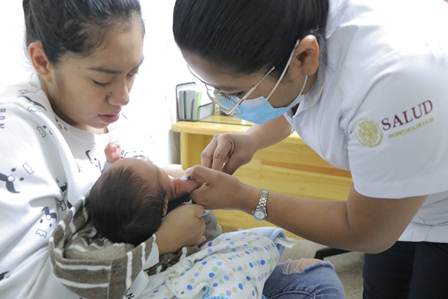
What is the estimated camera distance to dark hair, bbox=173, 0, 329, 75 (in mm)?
813

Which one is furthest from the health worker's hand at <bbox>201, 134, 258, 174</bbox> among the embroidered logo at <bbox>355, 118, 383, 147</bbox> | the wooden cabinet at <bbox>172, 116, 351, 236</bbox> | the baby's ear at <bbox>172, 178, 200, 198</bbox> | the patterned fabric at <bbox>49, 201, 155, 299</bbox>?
the wooden cabinet at <bbox>172, 116, 351, 236</bbox>

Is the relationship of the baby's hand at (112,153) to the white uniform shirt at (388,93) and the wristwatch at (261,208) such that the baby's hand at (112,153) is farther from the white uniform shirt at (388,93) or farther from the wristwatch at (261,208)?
the white uniform shirt at (388,93)

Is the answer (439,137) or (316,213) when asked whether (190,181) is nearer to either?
(316,213)

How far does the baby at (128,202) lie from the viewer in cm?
102

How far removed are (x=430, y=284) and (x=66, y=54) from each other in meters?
1.01

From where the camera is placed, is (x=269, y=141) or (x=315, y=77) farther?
(x=269, y=141)

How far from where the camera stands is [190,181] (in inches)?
44.6

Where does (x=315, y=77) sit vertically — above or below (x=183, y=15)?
below

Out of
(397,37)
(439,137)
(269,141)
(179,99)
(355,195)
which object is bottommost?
(179,99)

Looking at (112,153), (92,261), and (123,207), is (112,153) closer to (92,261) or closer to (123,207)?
(123,207)

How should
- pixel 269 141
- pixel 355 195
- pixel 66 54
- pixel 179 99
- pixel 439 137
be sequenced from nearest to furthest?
pixel 439 137, pixel 355 195, pixel 66 54, pixel 269 141, pixel 179 99

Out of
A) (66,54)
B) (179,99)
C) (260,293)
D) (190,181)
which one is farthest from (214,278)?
(179,99)

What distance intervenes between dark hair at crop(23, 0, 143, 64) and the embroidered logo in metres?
0.59

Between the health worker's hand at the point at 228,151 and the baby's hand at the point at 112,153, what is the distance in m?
0.24
